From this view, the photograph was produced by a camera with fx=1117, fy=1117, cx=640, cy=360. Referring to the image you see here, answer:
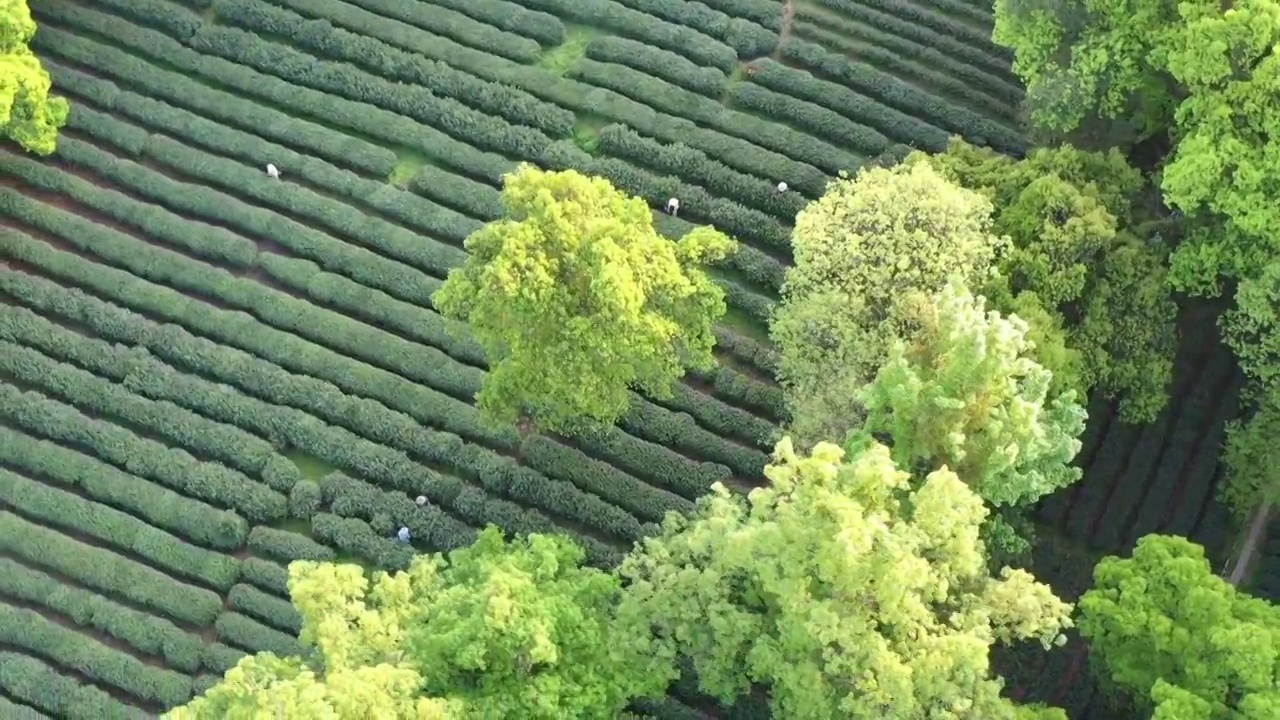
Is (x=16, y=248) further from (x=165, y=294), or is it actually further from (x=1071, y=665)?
(x=1071, y=665)

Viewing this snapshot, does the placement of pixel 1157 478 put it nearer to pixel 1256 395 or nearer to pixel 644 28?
pixel 1256 395

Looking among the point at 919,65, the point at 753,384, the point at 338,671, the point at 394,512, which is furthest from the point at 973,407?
the point at 919,65

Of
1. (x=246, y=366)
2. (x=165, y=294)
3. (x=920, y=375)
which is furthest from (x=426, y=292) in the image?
(x=920, y=375)

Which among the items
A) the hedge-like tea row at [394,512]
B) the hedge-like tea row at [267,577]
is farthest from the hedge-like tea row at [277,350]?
the hedge-like tea row at [267,577]

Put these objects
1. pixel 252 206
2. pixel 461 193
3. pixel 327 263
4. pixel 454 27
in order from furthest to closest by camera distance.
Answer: pixel 454 27
pixel 461 193
pixel 252 206
pixel 327 263

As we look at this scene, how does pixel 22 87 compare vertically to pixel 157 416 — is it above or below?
above

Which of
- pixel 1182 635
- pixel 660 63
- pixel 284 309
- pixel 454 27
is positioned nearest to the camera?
pixel 1182 635

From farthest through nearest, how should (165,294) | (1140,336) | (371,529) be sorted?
1. (165,294)
2. (371,529)
3. (1140,336)
